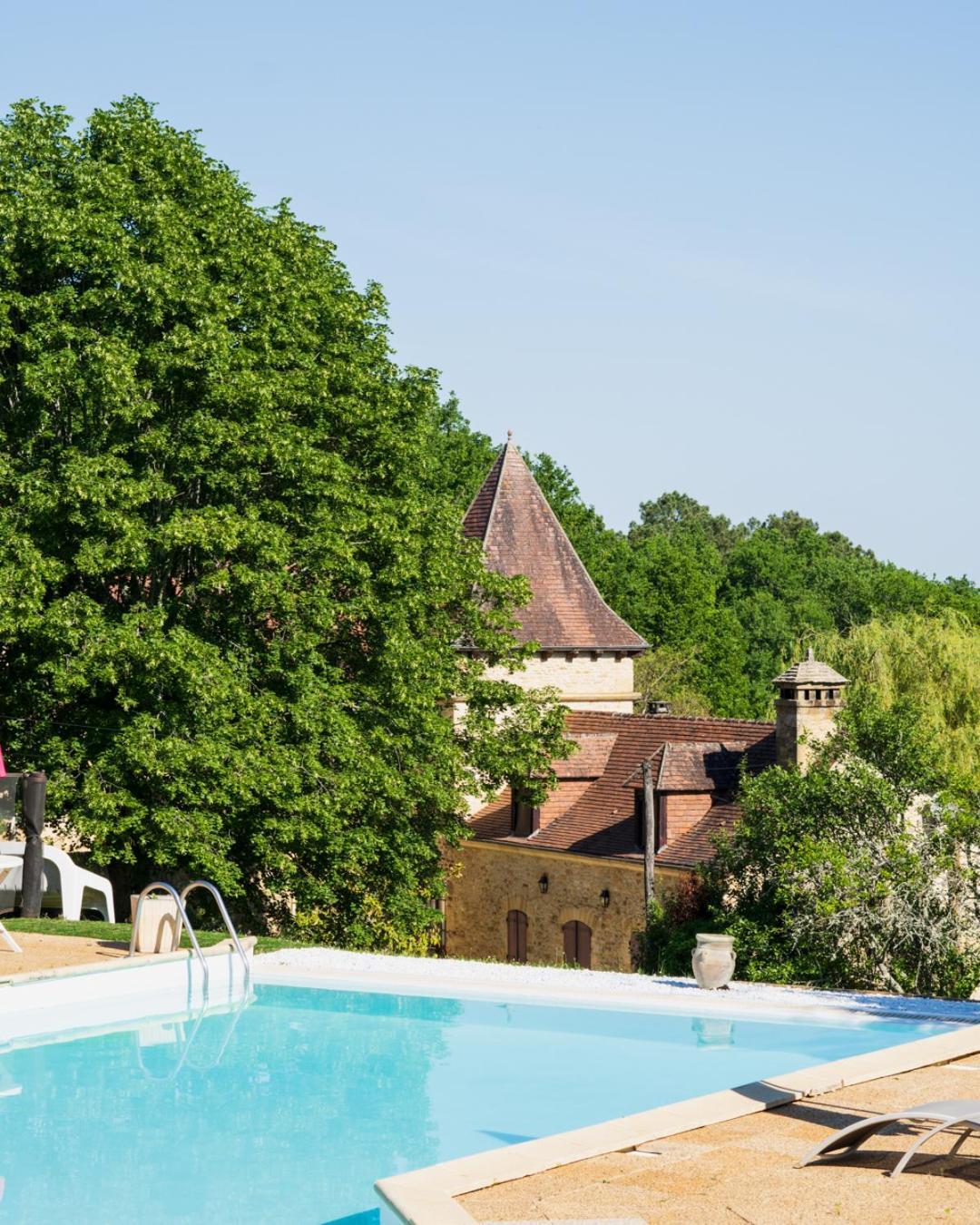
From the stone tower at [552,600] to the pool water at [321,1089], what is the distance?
2156 centimetres

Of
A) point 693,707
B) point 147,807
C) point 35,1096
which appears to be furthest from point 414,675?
point 693,707

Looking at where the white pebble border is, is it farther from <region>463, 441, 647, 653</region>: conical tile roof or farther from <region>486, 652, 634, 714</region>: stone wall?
<region>463, 441, 647, 653</region>: conical tile roof

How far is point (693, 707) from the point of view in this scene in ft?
196

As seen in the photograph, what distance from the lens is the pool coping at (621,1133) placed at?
8.57 m

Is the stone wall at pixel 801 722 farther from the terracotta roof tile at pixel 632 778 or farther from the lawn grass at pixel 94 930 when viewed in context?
the lawn grass at pixel 94 930

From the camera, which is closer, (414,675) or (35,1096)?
(35,1096)

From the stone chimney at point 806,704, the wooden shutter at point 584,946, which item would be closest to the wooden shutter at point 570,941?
the wooden shutter at point 584,946

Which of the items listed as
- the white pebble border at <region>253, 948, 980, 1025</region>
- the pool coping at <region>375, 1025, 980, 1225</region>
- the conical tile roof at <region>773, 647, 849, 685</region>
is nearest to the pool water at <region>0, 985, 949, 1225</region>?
the white pebble border at <region>253, 948, 980, 1025</region>

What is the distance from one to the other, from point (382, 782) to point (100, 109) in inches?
508

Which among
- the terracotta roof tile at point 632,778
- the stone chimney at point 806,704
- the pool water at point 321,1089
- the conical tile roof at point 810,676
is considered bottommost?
the pool water at point 321,1089

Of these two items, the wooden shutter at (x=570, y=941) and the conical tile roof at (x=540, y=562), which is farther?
the conical tile roof at (x=540, y=562)

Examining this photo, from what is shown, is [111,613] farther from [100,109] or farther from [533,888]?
[533,888]

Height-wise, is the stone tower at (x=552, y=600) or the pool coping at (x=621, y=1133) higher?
the stone tower at (x=552, y=600)

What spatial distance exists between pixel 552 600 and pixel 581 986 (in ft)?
72.8
